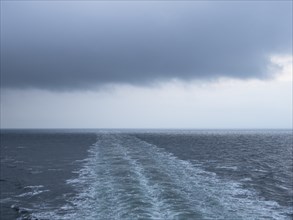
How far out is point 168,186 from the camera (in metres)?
25.9

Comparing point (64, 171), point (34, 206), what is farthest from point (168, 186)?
point (64, 171)

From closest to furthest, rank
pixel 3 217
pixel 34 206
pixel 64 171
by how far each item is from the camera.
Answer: pixel 3 217 → pixel 34 206 → pixel 64 171

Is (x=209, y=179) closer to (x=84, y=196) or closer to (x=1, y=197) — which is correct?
(x=84, y=196)

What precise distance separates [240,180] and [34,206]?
21384mm

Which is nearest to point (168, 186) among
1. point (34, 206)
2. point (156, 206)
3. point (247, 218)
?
point (156, 206)

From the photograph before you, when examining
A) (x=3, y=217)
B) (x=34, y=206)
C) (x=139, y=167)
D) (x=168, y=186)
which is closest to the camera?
(x=3, y=217)

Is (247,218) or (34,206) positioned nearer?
(247,218)

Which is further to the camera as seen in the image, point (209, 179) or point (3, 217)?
point (209, 179)

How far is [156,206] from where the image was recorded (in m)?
20.0

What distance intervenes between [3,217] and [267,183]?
84.5ft

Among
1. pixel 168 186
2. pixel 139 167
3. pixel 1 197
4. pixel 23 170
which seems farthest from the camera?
pixel 23 170

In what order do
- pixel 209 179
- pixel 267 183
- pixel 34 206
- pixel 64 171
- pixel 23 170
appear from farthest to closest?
pixel 23 170
pixel 64 171
pixel 267 183
pixel 209 179
pixel 34 206

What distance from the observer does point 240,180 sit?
113 ft

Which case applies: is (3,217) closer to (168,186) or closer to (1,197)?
(1,197)
